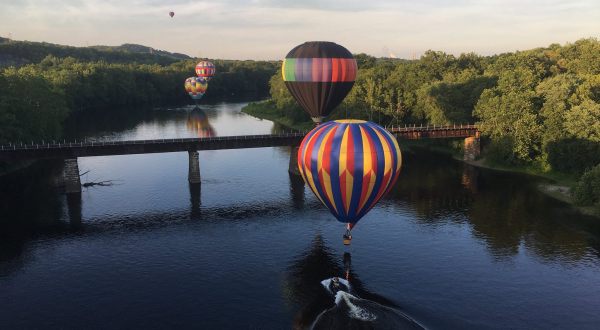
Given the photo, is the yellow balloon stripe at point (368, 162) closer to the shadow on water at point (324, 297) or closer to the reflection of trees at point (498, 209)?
the shadow on water at point (324, 297)

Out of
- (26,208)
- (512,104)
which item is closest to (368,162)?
(26,208)

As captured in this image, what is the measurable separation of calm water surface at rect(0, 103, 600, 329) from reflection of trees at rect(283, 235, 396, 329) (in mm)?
165

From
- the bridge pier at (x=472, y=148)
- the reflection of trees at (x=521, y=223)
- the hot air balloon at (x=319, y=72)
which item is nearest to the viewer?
the reflection of trees at (x=521, y=223)

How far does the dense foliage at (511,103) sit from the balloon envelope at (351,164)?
4764 centimetres

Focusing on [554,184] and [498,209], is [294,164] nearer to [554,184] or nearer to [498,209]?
[498,209]

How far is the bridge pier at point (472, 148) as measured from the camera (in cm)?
8844

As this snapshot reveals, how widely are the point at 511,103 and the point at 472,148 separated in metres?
10.9

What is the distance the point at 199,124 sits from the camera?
13750 cm

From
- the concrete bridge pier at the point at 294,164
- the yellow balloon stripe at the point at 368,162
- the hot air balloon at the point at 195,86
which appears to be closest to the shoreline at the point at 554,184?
the concrete bridge pier at the point at 294,164

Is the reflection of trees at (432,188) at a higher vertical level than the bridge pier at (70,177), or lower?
lower

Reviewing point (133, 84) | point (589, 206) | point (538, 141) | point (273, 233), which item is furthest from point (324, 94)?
point (133, 84)

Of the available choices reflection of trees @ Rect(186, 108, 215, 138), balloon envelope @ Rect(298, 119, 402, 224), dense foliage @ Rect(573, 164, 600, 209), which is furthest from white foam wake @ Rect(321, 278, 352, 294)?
reflection of trees @ Rect(186, 108, 215, 138)

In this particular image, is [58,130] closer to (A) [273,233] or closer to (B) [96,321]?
(A) [273,233]

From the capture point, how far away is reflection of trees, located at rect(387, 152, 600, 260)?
51.5m
